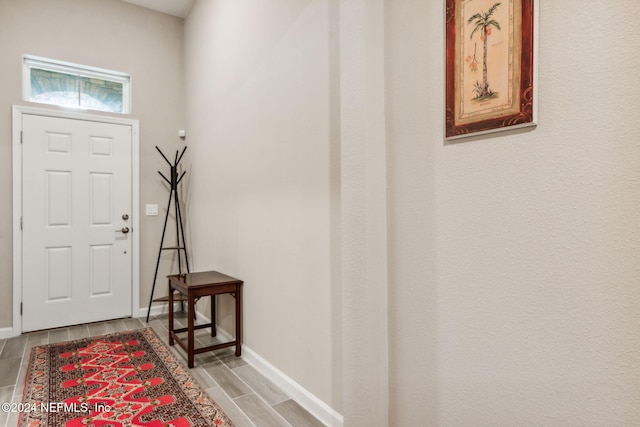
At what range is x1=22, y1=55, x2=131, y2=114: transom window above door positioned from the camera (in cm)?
355

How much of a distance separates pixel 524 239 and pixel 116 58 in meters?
4.37

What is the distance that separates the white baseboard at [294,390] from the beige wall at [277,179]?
40mm

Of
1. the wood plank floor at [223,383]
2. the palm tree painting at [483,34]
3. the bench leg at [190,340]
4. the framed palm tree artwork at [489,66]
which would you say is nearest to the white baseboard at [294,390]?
the wood plank floor at [223,383]

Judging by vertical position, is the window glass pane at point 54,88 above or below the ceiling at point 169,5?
below

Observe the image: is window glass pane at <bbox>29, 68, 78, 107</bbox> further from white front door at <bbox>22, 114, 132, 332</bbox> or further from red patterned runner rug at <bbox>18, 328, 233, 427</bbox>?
red patterned runner rug at <bbox>18, 328, 233, 427</bbox>

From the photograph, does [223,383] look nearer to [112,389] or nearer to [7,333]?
[112,389]

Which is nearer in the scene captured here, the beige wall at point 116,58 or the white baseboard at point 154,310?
the beige wall at point 116,58

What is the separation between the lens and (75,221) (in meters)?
3.66

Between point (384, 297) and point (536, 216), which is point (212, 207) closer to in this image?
point (384, 297)

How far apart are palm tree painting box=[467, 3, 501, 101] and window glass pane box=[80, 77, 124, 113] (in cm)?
392

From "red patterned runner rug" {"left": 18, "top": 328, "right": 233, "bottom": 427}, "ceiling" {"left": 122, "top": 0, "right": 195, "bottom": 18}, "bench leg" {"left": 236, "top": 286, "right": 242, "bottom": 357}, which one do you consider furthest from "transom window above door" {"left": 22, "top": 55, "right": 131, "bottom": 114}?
"bench leg" {"left": 236, "top": 286, "right": 242, "bottom": 357}

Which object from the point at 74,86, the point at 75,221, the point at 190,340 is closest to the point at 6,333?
the point at 75,221

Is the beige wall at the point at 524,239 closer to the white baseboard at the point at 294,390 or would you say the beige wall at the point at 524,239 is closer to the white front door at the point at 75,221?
the white baseboard at the point at 294,390

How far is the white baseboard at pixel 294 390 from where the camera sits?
193 cm
